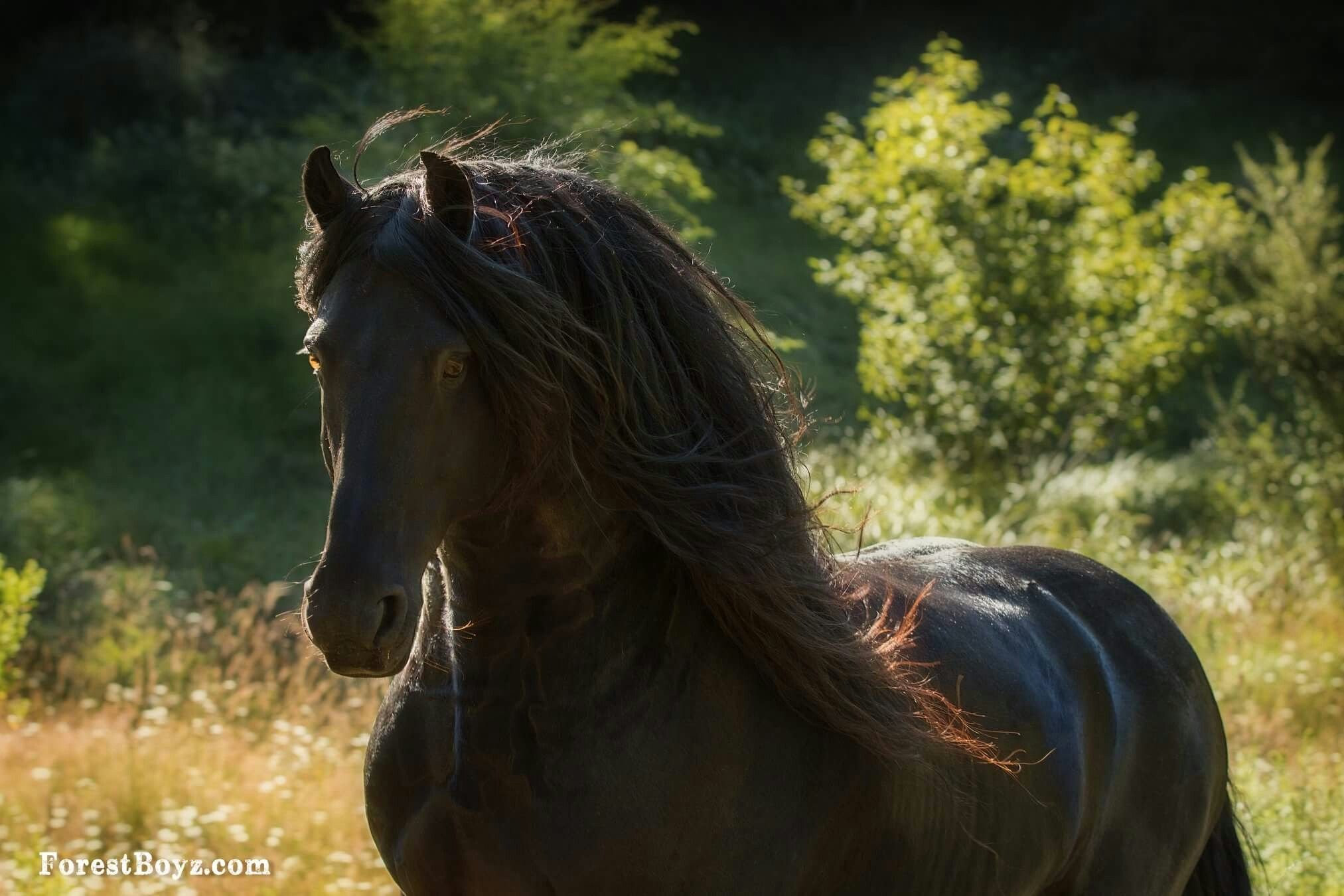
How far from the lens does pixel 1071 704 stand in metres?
2.60

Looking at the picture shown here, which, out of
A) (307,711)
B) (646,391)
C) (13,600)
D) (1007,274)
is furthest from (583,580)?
(1007,274)

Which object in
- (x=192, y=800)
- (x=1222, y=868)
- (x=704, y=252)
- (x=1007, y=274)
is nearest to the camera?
(x=1222, y=868)

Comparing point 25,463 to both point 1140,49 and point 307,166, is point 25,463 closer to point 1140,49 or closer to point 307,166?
point 307,166

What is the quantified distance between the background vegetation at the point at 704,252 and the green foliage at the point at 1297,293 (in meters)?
0.03

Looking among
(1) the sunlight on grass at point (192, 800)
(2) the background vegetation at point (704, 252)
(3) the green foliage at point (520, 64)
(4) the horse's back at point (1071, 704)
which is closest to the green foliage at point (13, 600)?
(2) the background vegetation at point (704, 252)

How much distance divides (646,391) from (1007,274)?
31.6 feet

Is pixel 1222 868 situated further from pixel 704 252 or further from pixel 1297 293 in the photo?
pixel 704 252

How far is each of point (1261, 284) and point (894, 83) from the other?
351 cm

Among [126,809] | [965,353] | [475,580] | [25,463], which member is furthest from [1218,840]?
[25,463]

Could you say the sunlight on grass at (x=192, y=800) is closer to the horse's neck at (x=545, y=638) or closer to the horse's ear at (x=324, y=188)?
the horse's neck at (x=545, y=638)

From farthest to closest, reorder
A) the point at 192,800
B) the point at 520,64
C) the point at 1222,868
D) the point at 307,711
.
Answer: the point at 520,64 < the point at 307,711 < the point at 192,800 < the point at 1222,868

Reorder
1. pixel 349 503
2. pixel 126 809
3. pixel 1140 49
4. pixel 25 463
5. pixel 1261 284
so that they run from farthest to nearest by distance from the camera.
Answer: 1. pixel 1140 49
2. pixel 25 463
3. pixel 1261 284
4. pixel 126 809
5. pixel 349 503

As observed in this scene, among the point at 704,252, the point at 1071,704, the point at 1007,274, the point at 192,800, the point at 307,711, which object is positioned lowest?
the point at 1071,704

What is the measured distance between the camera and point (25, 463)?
14.5 m
